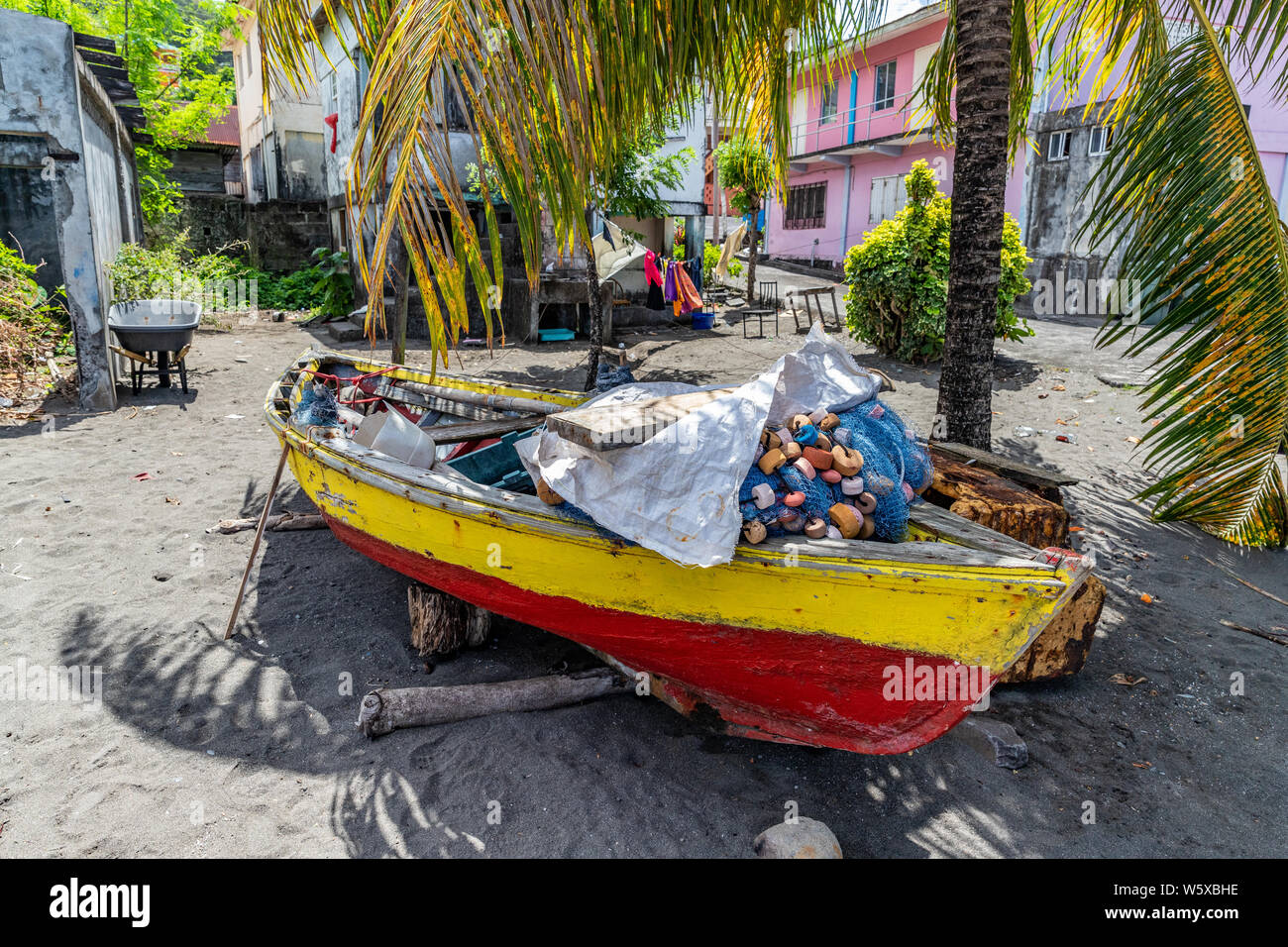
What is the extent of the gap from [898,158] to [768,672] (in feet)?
68.0

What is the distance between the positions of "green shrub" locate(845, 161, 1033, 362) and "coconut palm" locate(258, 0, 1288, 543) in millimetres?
4631

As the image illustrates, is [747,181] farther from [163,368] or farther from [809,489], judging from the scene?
[809,489]

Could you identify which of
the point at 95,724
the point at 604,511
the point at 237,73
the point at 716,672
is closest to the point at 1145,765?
the point at 716,672

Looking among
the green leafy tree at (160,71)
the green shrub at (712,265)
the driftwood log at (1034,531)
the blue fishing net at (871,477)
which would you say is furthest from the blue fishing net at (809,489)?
the green shrub at (712,265)

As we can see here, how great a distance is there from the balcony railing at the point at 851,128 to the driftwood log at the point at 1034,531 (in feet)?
58.8

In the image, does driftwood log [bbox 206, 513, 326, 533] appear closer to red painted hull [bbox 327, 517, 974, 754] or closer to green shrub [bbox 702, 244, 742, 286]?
red painted hull [bbox 327, 517, 974, 754]

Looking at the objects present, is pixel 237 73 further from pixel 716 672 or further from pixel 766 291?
pixel 716 672

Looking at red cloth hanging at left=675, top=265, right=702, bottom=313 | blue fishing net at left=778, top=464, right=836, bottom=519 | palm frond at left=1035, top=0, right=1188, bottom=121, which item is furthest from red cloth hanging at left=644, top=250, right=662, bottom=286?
blue fishing net at left=778, top=464, right=836, bottom=519

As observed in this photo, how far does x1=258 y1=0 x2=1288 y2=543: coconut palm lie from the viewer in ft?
10.6

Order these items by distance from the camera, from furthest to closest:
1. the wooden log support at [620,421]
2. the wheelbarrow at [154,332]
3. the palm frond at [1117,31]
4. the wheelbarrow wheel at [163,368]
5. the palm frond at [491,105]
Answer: the wheelbarrow wheel at [163,368], the wheelbarrow at [154,332], the palm frond at [1117,31], the palm frond at [491,105], the wooden log support at [620,421]

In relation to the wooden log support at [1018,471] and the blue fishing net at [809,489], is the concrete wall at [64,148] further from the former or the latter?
the wooden log support at [1018,471]

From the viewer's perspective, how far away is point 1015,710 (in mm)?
3750

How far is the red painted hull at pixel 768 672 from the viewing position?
2.79 m

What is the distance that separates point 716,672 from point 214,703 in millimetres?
2458
